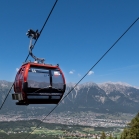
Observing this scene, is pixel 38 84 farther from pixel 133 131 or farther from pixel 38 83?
pixel 133 131

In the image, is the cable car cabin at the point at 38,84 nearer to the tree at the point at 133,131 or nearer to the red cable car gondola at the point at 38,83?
the red cable car gondola at the point at 38,83

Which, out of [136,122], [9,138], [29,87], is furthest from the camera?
[9,138]

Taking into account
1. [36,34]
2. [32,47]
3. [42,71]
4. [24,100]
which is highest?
[36,34]

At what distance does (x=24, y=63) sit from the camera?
882 cm

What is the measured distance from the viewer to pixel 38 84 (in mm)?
8695

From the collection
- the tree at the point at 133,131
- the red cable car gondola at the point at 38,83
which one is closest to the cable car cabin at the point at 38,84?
the red cable car gondola at the point at 38,83

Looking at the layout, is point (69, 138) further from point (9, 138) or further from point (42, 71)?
point (42, 71)

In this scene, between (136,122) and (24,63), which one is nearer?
(24,63)

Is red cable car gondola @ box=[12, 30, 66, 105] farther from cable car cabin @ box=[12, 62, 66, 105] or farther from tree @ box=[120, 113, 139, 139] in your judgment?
tree @ box=[120, 113, 139, 139]

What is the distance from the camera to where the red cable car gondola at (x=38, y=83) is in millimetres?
8250

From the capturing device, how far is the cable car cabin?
325 inches

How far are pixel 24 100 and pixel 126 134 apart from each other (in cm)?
2322


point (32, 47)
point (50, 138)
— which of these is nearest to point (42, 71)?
point (32, 47)

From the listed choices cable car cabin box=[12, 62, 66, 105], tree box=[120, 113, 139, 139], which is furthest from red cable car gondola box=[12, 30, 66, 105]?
tree box=[120, 113, 139, 139]
